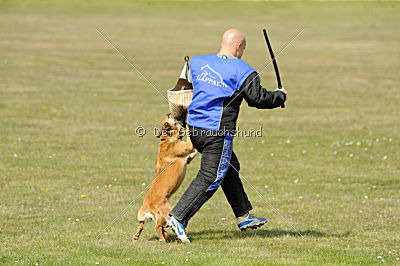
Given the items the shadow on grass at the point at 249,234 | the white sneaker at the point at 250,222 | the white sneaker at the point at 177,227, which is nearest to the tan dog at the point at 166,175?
the white sneaker at the point at 177,227

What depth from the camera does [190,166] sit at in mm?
13844

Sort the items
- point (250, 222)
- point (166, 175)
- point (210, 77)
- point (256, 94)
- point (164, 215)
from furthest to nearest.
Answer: point (250, 222) → point (166, 175) → point (164, 215) → point (210, 77) → point (256, 94)

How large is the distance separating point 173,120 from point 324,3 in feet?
208

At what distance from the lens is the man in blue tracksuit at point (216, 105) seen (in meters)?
7.21

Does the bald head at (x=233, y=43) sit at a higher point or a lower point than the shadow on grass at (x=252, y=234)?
higher

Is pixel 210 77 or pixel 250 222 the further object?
pixel 250 222

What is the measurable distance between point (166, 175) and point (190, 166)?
6065mm

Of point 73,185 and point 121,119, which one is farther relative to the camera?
point 121,119

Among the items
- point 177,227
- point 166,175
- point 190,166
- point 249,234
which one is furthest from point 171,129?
point 190,166

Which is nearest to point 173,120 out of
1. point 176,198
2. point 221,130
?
point 221,130

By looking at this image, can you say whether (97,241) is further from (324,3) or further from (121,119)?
(324,3)

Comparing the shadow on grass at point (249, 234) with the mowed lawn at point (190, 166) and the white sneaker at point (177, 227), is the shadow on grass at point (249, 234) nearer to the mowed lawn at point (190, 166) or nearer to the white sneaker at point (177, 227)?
the mowed lawn at point (190, 166)

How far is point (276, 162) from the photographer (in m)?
14.0

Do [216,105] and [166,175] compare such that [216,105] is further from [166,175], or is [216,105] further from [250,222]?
[250,222]
